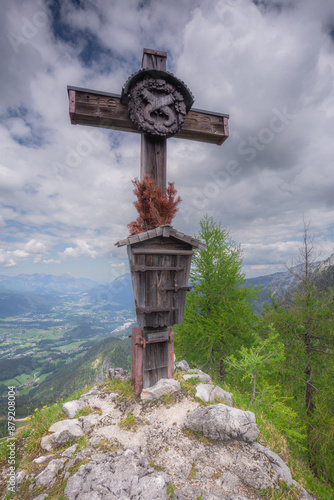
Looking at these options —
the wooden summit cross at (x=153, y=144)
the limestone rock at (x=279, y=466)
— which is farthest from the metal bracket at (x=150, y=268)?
the limestone rock at (x=279, y=466)

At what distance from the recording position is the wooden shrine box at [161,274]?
12.6ft

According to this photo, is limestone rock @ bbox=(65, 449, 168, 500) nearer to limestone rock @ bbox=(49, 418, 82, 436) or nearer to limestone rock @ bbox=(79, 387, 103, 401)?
limestone rock @ bbox=(49, 418, 82, 436)

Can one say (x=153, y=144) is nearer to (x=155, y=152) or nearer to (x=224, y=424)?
(x=155, y=152)

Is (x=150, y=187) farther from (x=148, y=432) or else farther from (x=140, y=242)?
(x=148, y=432)

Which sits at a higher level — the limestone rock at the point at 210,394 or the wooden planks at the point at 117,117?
the wooden planks at the point at 117,117

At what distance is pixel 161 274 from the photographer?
13.1 ft

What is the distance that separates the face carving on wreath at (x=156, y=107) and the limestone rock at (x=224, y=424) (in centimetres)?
501

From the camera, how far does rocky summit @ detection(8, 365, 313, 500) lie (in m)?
2.57

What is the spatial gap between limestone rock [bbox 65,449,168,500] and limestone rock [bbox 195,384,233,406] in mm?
1808

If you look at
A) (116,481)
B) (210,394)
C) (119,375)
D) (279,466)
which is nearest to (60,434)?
(116,481)

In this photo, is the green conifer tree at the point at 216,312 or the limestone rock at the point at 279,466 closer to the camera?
the limestone rock at the point at 279,466

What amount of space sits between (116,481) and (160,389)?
1.85 metres

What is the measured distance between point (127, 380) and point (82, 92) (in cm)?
632

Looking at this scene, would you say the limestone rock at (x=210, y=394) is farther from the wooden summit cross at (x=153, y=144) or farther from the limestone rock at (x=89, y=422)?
the limestone rock at (x=89, y=422)
